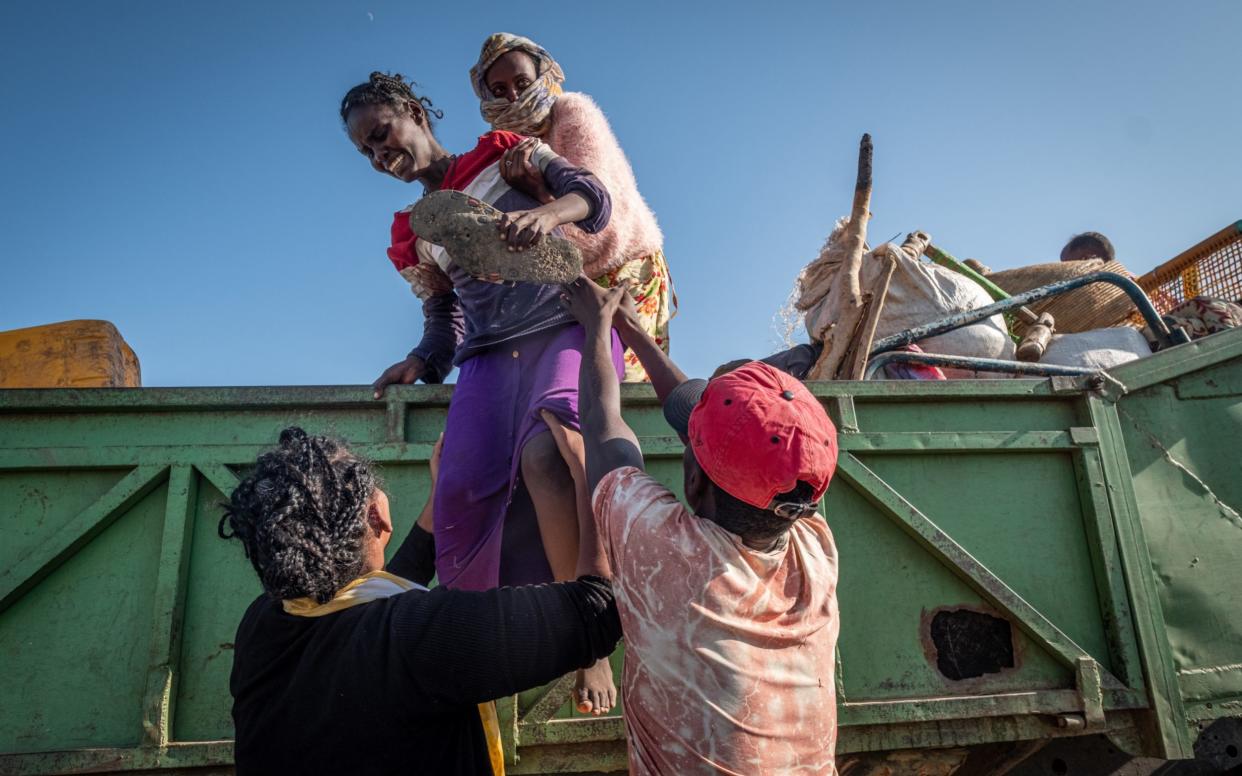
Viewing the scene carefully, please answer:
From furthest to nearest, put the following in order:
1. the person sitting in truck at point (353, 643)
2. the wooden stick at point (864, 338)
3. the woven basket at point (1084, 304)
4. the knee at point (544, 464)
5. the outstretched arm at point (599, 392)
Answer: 1. the woven basket at point (1084, 304)
2. the wooden stick at point (864, 338)
3. the knee at point (544, 464)
4. the outstretched arm at point (599, 392)
5. the person sitting in truck at point (353, 643)

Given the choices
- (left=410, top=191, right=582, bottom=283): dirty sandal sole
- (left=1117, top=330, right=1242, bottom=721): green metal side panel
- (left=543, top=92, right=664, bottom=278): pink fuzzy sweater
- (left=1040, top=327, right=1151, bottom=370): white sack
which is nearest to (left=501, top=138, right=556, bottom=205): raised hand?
(left=543, top=92, right=664, bottom=278): pink fuzzy sweater

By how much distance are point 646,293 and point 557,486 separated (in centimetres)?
94

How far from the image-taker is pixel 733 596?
1.24m

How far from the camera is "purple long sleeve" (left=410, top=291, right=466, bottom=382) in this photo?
2.34m

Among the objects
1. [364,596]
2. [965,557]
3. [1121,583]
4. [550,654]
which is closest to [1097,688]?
[1121,583]

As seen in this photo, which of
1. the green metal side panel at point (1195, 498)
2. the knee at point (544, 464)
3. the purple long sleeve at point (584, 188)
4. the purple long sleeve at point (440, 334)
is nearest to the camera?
the knee at point (544, 464)

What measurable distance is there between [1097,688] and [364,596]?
6.55ft

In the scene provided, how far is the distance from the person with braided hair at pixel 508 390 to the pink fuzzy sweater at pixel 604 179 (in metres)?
0.31

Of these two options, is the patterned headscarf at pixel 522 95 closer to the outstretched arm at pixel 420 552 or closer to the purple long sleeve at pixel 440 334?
the purple long sleeve at pixel 440 334

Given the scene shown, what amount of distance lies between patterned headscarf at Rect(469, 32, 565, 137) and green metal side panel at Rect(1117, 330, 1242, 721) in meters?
2.00

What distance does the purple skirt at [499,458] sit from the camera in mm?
1816

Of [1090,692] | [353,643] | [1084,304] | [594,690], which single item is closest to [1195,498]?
[1090,692]

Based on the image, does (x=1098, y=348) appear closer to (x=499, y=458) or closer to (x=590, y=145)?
(x=590, y=145)

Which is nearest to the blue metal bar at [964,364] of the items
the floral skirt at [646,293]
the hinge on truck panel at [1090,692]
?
the floral skirt at [646,293]
